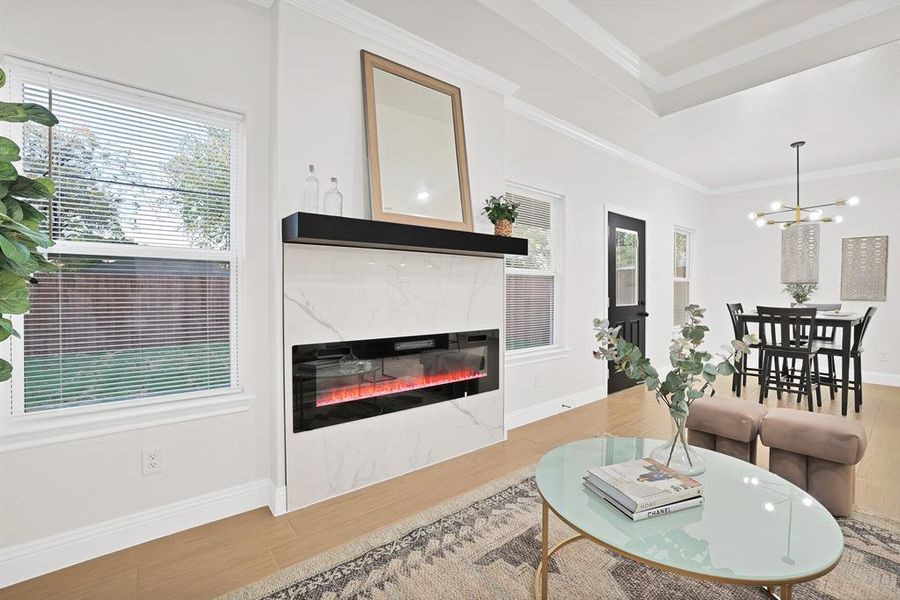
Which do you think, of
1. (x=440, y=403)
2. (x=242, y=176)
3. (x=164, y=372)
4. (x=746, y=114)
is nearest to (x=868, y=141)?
(x=746, y=114)

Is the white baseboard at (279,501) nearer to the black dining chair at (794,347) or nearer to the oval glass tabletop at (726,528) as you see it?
the oval glass tabletop at (726,528)

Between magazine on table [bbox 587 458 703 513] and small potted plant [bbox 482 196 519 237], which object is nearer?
magazine on table [bbox 587 458 703 513]

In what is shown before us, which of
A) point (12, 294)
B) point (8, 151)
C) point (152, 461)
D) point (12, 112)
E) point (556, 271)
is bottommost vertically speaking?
point (152, 461)

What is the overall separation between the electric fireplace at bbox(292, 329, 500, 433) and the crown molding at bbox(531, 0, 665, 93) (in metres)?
2.29

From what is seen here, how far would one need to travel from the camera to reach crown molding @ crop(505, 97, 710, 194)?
3.69 m

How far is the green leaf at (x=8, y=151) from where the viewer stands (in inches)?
43.8

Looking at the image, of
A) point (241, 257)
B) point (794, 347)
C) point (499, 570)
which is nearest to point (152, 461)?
point (241, 257)

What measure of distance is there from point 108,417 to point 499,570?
1.90 m

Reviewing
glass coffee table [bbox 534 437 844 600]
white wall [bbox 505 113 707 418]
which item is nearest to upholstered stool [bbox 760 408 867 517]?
glass coffee table [bbox 534 437 844 600]

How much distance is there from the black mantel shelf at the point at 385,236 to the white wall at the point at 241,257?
376 millimetres

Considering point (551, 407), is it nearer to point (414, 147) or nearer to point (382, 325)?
point (382, 325)

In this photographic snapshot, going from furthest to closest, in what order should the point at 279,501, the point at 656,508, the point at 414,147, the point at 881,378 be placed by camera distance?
the point at 881,378 → the point at 414,147 → the point at 279,501 → the point at 656,508

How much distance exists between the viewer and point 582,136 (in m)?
4.30

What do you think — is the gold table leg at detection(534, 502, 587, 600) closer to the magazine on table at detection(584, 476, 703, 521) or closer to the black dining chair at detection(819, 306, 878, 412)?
the magazine on table at detection(584, 476, 703, 521)
